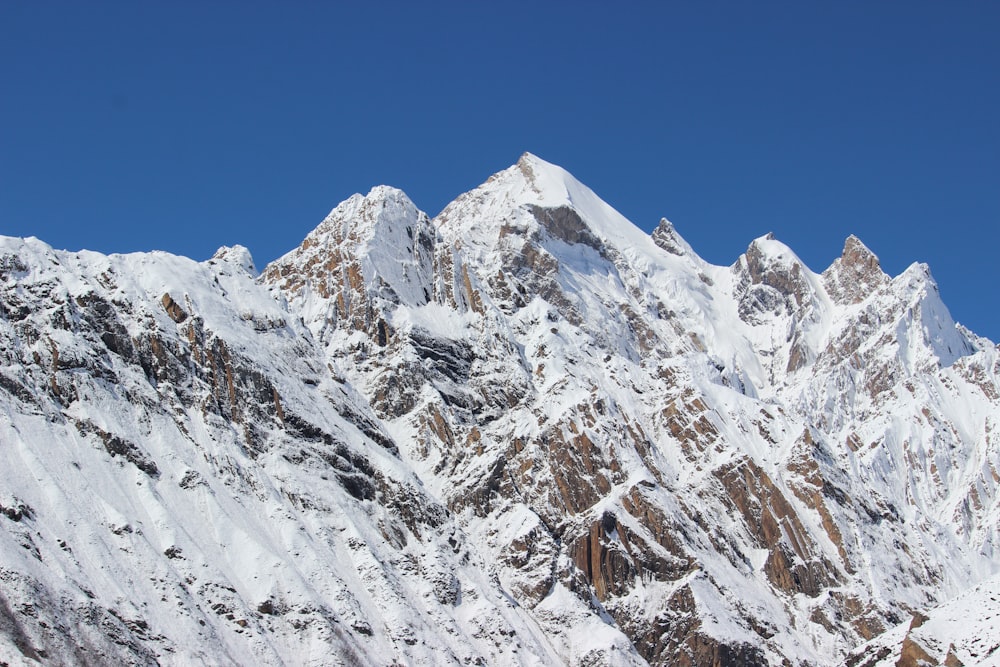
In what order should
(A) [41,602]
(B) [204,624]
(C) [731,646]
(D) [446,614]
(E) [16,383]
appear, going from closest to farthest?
(A) [41,602], (B) [204,624], (E) [16,383], (D) [446,614], (C) [731,646]

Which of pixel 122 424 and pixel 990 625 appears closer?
pixel 990 625

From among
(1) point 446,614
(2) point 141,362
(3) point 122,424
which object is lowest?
(1) point 446,614

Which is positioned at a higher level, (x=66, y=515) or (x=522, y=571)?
(x=66, y=515)

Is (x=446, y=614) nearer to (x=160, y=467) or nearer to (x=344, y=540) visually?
(x=344, y=540)

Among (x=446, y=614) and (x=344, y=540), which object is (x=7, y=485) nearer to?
(x=344, y=540)

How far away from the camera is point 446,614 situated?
18025cm

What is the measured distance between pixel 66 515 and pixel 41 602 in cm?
1986

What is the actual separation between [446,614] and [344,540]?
19.0 meters

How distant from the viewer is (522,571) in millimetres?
198250

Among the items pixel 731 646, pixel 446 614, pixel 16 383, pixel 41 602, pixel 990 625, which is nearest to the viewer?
pixel 990 625

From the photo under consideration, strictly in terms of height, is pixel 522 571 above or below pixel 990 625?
above

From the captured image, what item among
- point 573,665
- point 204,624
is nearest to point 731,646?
point 573,665

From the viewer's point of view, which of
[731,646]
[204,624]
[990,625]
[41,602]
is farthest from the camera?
[731,646]

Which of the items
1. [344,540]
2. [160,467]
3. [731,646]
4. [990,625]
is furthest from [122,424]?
[990,625]
